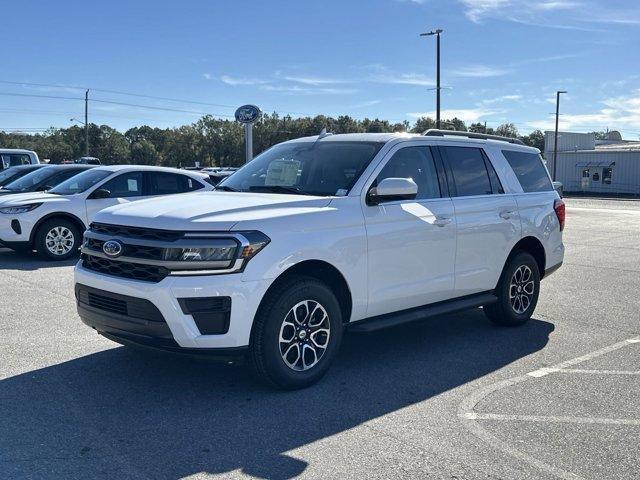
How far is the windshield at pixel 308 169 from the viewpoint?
5.39 meters

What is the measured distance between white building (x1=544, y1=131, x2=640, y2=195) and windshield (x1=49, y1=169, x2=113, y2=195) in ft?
164

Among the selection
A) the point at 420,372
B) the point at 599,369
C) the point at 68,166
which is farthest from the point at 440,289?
the point at 68,166

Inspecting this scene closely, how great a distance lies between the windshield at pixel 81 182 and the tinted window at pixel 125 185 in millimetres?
194

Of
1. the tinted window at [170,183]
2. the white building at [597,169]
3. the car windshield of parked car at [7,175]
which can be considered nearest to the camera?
the tinted window at [170,183]

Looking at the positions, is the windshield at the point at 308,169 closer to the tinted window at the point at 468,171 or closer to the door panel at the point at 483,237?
the tinted window at the point at 468,171

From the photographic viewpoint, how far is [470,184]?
6.31 m

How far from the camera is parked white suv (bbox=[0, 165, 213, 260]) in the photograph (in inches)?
427

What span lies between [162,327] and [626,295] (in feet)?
22.3

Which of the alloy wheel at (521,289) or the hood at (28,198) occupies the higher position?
the hood at (28,198)

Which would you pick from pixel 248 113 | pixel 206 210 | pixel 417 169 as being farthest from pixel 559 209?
pixel 248 113

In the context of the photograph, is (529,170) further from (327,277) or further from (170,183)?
(170,183)

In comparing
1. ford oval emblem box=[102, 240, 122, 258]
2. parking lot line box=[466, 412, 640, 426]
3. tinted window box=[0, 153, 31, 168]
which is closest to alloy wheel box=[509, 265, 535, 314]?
parking lot line box=[466, 412, 640, 426]

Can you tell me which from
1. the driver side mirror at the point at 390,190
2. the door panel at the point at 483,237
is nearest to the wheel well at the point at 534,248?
the door panel at the point at 483,237

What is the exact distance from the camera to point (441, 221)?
575 centimetres
